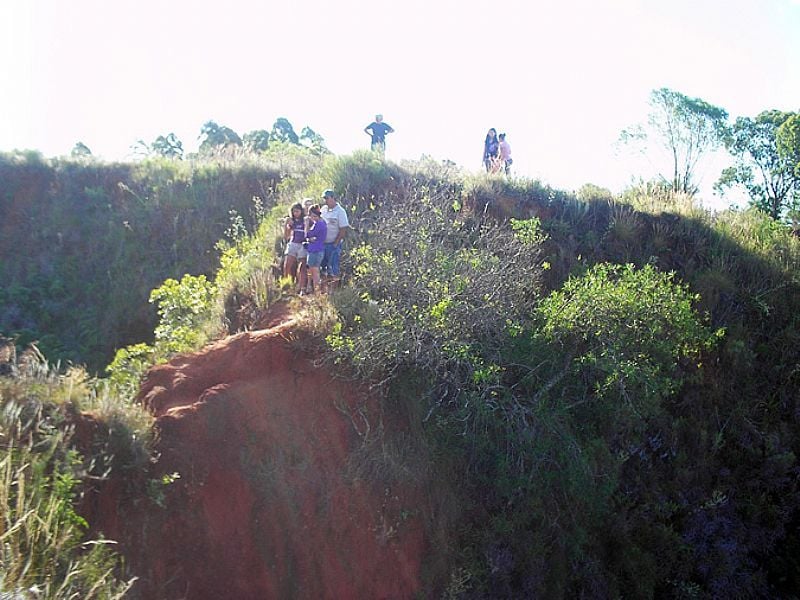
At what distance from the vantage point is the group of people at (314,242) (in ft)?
30.3

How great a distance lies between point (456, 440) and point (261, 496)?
2.05m

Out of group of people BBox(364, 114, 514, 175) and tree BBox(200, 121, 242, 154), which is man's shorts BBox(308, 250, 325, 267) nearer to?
group of people BBox(364, 114, 514, 175)

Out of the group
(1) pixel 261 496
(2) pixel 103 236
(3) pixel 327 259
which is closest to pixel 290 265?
(3) pixel 327 259

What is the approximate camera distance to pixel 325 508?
21.6 ft

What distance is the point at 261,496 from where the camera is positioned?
6.46m

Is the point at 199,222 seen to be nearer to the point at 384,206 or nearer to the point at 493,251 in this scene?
the point at 384,206

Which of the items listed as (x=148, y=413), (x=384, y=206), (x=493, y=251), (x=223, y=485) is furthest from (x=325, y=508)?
(x=384, y=206)

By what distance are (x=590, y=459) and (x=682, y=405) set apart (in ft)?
8.77

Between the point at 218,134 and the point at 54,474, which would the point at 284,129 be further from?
the point at 54,474

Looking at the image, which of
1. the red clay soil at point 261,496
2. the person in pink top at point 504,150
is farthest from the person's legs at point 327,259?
the person in pink top at point 504,150

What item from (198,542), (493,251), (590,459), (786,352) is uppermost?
(493,251)

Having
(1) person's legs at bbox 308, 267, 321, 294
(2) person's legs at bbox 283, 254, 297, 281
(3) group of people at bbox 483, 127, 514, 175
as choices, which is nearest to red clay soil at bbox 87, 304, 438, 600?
(1) person's legs at bbox 308, 267, 321, 294

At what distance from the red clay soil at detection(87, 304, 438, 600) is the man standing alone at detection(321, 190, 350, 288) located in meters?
2.27

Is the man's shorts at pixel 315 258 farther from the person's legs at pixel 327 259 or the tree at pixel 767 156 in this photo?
the tree at pixel 767 156
